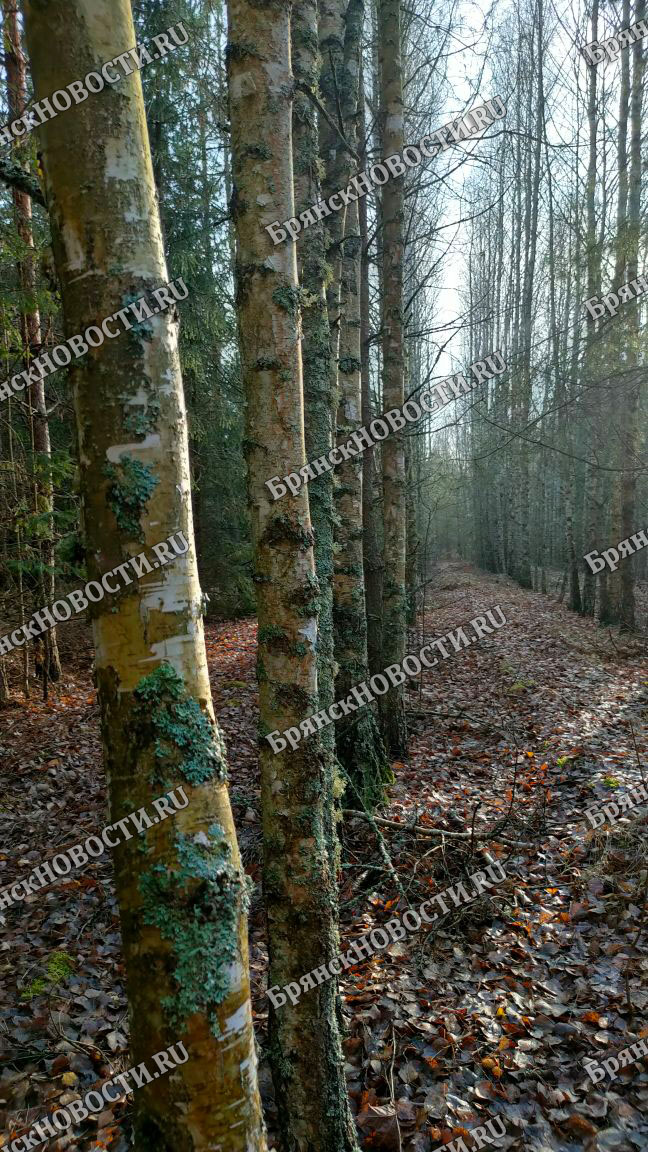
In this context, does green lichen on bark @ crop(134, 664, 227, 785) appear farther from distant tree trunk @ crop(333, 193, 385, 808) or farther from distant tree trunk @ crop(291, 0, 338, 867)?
distant tree trunk @ crop(333, 193, 385, 808)

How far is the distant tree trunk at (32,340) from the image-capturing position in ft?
25.6

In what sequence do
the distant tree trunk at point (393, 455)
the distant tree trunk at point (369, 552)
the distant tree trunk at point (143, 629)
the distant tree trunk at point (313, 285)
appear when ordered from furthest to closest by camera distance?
the distant tree trunk at point (369, 552)
the distant tree trunk at point (393, 455)
the distant tree trunk at point (313, 285)
the distant tree trunk at point (143, 629)

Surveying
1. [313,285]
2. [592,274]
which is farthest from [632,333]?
[313,285]

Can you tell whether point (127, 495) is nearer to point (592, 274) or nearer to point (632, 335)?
point (632, 335)

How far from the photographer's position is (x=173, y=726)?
53.6 inches

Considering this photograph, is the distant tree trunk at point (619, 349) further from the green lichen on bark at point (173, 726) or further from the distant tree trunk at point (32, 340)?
the green lichen on bark at point (173, 726)

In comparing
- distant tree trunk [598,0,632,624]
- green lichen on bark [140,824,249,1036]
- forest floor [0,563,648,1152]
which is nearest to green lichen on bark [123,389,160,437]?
green lichen on bark [140,824,249,1036]

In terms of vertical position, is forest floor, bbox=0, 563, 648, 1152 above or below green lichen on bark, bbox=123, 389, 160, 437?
below

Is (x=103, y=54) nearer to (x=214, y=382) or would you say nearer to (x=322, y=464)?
(x=322, y=464)

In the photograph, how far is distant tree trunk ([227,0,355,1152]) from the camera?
7.80 ft

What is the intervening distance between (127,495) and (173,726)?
0.52 meters

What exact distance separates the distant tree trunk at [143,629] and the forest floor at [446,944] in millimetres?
2113

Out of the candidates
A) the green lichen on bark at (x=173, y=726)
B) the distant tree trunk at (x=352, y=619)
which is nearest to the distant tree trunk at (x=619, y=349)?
the distant tree trunk at (x=352, y=619)

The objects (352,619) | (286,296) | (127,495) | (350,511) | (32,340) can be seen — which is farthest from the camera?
(32,340)
